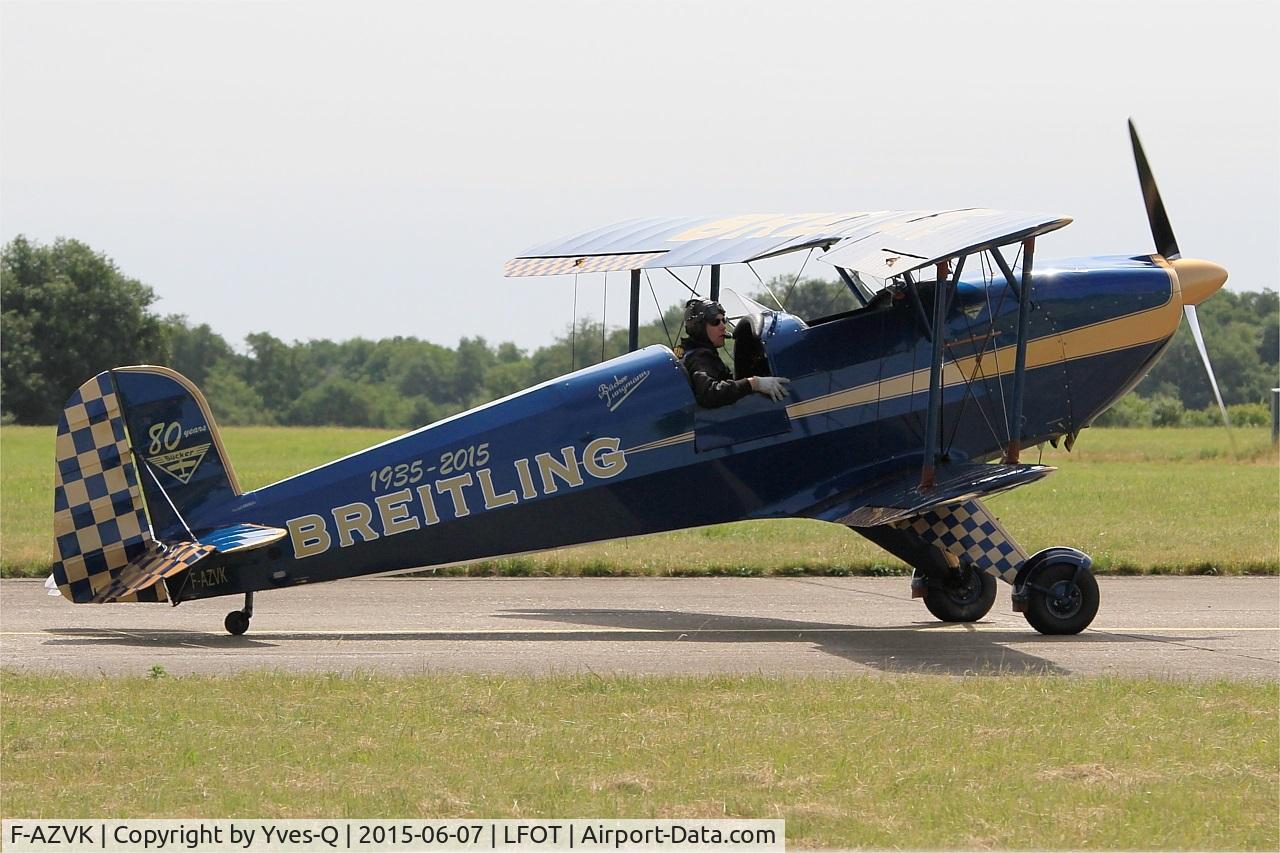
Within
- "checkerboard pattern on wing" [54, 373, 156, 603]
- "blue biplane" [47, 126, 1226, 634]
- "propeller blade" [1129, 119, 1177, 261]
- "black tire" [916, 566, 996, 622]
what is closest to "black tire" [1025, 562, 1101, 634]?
"blue biplane" [47, 126, 1226, 634]

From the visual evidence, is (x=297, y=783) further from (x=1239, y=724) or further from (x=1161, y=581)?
(x=1161, y=581)

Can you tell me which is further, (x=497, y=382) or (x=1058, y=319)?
(x=497, y=382)

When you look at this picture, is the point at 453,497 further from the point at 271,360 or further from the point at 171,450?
the point at 271,360

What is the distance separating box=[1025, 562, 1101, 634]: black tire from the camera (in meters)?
12.0

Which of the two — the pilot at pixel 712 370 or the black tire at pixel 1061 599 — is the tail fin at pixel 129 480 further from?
the black tire at pixel 1061 599

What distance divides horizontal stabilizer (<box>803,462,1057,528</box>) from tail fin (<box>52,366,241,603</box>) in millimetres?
4706

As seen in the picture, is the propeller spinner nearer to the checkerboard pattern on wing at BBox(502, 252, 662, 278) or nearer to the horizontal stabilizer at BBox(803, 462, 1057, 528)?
the horizontal stabilizer at BBox(803, 462, 1057, 528)

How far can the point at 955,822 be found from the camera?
21.1 feet

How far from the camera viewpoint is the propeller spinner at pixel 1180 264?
13.3 m

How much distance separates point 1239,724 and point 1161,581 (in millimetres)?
7286

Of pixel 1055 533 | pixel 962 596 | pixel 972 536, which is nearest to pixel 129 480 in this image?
pixel 972 536

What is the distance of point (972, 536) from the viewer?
12344 millimetres

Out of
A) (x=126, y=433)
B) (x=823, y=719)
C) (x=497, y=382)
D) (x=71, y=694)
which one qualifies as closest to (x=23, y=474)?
(x=126, y=433)

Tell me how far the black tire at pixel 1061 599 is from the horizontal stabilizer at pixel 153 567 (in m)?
6.15
